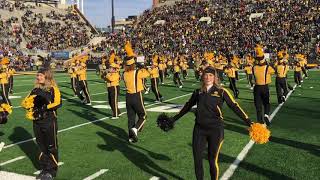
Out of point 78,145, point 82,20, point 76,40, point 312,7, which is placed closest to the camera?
point 78,145

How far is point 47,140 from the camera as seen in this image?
6.80 meters

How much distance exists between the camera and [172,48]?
51.5m

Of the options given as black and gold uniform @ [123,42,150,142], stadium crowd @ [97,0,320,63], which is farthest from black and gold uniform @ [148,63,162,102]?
stadium crowd @ [97,0,320,63]

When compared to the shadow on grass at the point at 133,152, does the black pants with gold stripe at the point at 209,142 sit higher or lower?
higher

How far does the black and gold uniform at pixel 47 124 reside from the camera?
263 inches

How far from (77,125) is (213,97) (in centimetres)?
693

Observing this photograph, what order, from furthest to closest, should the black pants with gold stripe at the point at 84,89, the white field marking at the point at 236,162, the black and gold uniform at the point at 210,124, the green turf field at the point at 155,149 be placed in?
1. the black pants with gold stripe at the point at 84,89
2. the green turf field at the point at 155,149
3. the white field marking at the point at 236,162
4. the black and gold uniform at the point at 210,124

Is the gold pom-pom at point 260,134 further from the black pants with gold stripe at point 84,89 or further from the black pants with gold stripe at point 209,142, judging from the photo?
the black pants with gold stripe at point 84,89

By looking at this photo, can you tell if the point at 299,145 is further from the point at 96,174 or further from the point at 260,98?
the point at 96,174

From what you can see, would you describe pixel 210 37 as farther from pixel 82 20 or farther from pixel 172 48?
pixel 82 20

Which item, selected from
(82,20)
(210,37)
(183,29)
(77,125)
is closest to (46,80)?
(77,125)

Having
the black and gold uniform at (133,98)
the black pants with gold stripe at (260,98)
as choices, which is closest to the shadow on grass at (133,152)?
the black and gold uniform at (133,98)

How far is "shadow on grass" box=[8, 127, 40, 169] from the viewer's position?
8.14 meters

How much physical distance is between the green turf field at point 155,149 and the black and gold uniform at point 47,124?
1.16 feet
